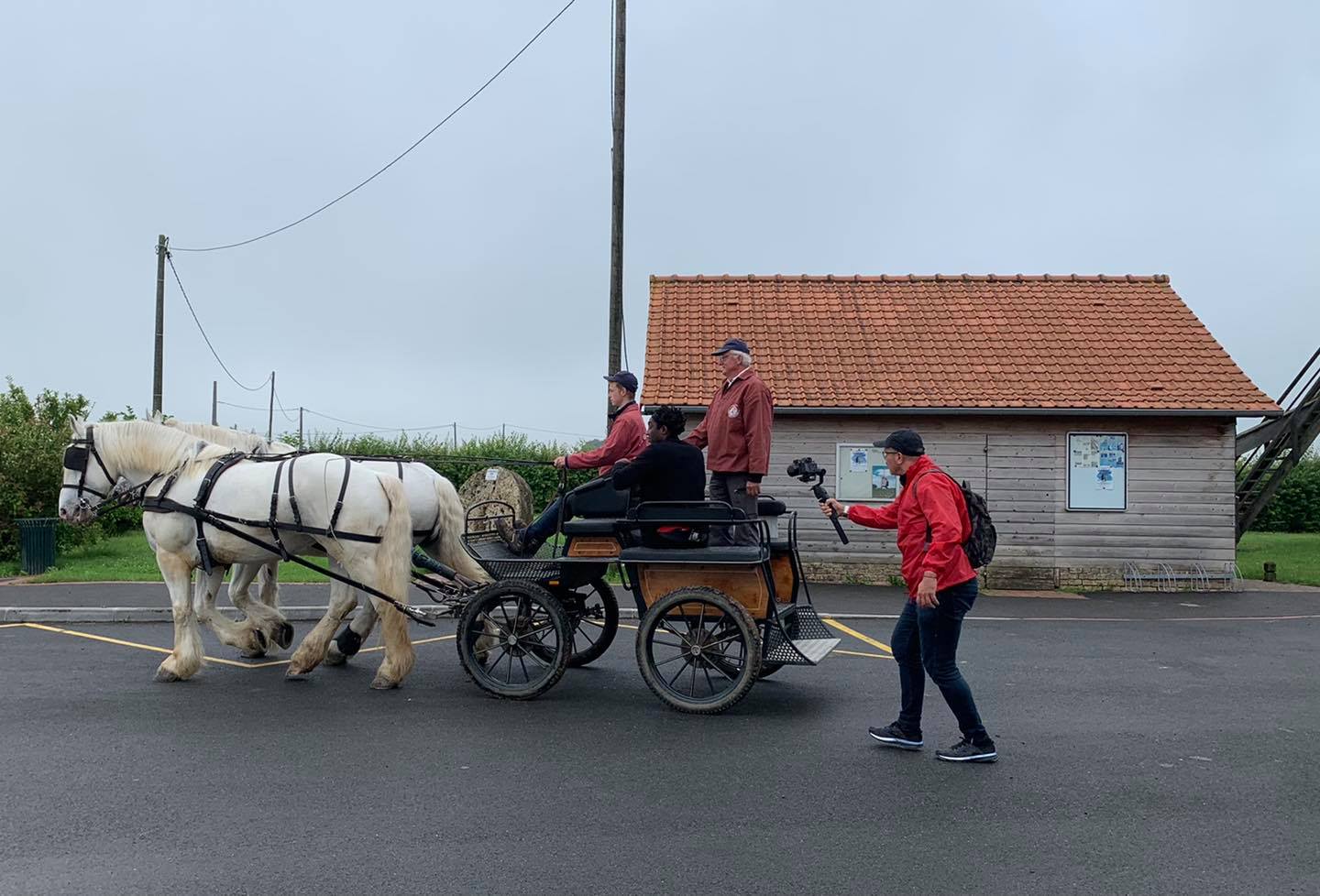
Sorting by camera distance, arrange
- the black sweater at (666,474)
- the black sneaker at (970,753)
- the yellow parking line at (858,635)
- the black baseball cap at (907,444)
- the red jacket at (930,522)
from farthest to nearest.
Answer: the yellow parking line at (858,635)
the black sweater at (666,474)
the black baseball cap at (907,444)
the black sneaker at (970,753)
the red jacket at (930,522)

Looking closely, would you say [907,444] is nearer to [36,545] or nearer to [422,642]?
[422,642]

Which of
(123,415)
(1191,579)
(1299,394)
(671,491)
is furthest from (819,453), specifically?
(123,415)

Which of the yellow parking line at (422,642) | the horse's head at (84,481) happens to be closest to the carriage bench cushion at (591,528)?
the yellow parking line at (422,642)

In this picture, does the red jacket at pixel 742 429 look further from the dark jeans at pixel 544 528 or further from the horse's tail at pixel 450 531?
the horse's tail at pixel 450 531

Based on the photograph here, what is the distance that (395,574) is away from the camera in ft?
23.8

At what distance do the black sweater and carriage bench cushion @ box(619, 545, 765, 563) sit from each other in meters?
0.36

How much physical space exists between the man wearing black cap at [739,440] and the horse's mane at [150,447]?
3.71 metres

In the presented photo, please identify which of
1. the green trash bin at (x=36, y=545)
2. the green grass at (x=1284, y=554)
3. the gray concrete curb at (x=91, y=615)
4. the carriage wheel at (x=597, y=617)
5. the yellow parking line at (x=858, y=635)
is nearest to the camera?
the carriage wheel at (x=597, y=617)

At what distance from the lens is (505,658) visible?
8.36 m

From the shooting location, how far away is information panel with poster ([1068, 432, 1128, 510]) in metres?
15.5

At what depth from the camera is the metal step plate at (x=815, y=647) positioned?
6.56m

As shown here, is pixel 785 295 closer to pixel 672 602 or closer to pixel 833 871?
pixel 672 602

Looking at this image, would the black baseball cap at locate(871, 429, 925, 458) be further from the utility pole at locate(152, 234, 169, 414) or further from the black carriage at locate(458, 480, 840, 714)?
the utility pole at locate(152, 234, 169, 414)

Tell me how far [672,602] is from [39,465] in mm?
13319
